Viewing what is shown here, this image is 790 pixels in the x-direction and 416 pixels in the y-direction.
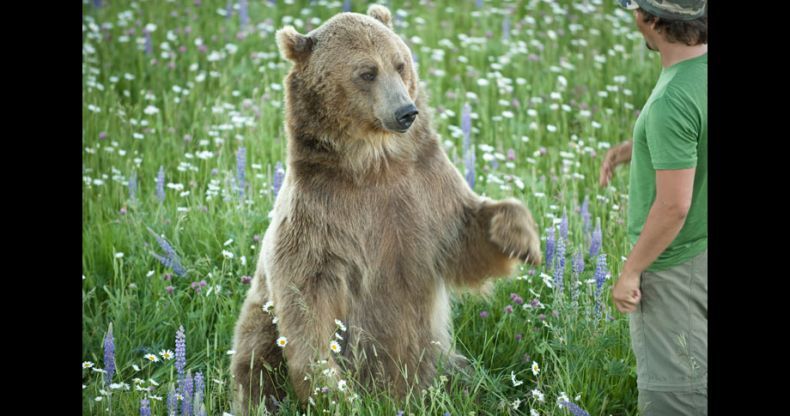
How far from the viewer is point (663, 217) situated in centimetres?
332

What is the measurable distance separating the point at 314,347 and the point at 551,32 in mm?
4117

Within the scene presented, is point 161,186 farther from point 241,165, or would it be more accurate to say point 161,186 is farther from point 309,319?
point 309,319

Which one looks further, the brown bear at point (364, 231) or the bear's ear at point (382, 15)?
the bear's ear at point (382, 15)

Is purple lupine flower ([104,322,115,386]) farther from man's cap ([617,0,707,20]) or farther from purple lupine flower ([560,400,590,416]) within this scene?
man's cap ([617,0,707,20])

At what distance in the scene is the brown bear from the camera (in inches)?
157

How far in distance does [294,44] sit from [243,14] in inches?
147

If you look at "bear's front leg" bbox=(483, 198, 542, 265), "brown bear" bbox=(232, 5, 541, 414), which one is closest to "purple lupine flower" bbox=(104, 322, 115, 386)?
"brown bear" bbox=(232, 5, 541, 414)

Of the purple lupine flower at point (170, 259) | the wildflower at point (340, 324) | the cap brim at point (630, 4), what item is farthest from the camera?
the purple lupine flower at point (170, 259)

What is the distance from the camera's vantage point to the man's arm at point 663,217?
3.28m

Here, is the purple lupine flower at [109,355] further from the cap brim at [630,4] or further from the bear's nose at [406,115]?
the cap brim at [630,4]

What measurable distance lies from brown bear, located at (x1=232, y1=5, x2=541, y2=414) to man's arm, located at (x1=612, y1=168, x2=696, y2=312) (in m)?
0.60

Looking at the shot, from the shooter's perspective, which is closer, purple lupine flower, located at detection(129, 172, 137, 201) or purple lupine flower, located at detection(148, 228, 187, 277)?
purple lupine flower, located at detection(148, 228, 187, 277)

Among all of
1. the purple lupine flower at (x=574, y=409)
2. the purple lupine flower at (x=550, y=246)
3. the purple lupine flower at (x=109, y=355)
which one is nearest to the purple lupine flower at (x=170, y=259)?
the purple lupine flower at (x=109, y=355)

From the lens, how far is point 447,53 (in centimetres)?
751
